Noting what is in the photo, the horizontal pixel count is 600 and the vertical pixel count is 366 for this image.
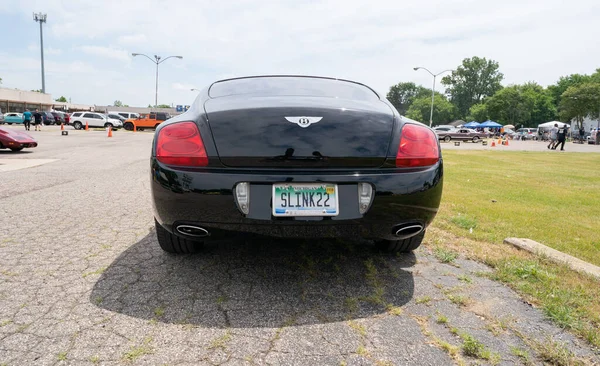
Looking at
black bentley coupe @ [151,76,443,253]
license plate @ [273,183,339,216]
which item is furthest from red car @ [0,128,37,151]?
license plate @ [273,183,339,216]

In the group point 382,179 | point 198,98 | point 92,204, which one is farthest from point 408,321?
point 92,204

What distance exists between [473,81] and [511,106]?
94.4ft

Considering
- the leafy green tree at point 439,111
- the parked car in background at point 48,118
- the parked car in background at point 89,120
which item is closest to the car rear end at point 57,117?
the parked car in background at point 48,118

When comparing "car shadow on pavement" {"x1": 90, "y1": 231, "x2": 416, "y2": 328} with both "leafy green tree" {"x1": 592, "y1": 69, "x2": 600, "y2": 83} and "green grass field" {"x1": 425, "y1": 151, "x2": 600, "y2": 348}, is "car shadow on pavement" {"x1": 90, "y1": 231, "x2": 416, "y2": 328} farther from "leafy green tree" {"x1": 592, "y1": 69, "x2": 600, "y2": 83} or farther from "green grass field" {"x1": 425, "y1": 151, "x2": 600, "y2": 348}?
"leafy green tree" {"x1": 592, "y1": 69, "x2": 600, "y2": 83}

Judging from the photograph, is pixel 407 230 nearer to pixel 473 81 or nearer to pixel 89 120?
pixel 89 120

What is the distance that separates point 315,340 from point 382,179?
920mm

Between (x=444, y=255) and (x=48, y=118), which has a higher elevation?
(x=48, y=118)

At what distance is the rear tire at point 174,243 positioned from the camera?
2.75 m

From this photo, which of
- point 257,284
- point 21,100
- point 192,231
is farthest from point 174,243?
point 21,100

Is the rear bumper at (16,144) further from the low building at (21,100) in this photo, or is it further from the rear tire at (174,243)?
the low building at (21,100)

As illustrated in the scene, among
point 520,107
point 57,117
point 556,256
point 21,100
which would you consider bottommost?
point 556,256

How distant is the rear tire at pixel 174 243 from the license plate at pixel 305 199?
980 mm

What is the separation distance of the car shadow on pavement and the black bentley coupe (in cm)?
35

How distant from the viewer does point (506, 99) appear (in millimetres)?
79312
